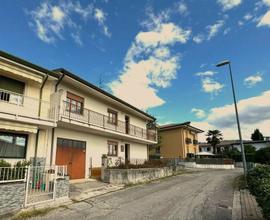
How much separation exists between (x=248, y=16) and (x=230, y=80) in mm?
5578

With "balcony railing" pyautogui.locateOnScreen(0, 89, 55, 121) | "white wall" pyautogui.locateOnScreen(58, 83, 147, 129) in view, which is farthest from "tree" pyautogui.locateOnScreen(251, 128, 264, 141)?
→ "balcony railing" pyautogui.locateOnScreen(0, 89, 55, 121)

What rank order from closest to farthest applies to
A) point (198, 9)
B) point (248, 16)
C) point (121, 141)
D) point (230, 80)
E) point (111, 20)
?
point (248, 16), point (198, 9), point (111, 20), point (230, 80), point (121, 141)

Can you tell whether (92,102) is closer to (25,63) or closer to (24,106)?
(24,106)

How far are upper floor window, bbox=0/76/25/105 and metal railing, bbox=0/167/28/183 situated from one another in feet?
15.3

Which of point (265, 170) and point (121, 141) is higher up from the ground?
point (121, 141)

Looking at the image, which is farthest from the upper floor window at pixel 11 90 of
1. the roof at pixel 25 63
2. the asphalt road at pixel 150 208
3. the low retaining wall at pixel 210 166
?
the low retaining wall at pixel 210 166

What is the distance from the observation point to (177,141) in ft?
145

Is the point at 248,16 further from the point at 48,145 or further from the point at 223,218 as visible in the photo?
the point at 48,145

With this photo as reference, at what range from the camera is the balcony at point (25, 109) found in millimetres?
11938

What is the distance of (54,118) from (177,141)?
33.9 m

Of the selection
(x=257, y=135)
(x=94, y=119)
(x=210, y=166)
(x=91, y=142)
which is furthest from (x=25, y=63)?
(x=257, y=135)

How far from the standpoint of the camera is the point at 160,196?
40.5 feet

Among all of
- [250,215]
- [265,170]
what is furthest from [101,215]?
[265,170]

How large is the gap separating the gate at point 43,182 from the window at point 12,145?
2818mm
